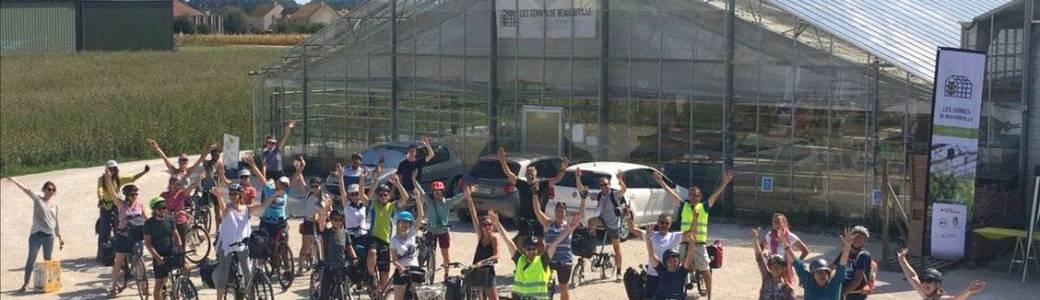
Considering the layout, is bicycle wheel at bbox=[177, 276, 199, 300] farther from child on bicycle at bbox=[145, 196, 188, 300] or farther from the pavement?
the pavement

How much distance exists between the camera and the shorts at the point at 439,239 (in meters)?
18.6

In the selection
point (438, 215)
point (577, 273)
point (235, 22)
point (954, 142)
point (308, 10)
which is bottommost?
point (577, 273)

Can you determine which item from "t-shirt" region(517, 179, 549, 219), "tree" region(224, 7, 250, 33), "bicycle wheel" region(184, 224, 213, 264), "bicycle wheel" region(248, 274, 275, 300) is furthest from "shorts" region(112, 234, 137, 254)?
"tree" region(224, 7, 250, 33)

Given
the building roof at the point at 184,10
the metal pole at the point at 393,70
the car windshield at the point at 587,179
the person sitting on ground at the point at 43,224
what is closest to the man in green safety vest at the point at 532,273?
the person sitting on ground at the point at 43,224

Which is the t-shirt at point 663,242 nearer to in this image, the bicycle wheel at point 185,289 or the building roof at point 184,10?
the bicycle wheel at point 185,289

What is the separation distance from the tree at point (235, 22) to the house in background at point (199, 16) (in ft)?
1.75

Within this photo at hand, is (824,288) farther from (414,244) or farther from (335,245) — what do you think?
(335,245)

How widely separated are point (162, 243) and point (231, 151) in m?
12.4

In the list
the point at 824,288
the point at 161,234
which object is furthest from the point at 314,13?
the point at 824,288

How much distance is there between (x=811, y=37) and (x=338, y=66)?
35.2 ft

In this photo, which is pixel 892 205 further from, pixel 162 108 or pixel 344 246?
pixel 162 108

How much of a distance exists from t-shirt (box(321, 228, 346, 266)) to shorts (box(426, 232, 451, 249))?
2.25 m

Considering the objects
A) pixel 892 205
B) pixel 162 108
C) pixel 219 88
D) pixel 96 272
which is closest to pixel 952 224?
pixel 892 205

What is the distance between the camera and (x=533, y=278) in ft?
46.3
